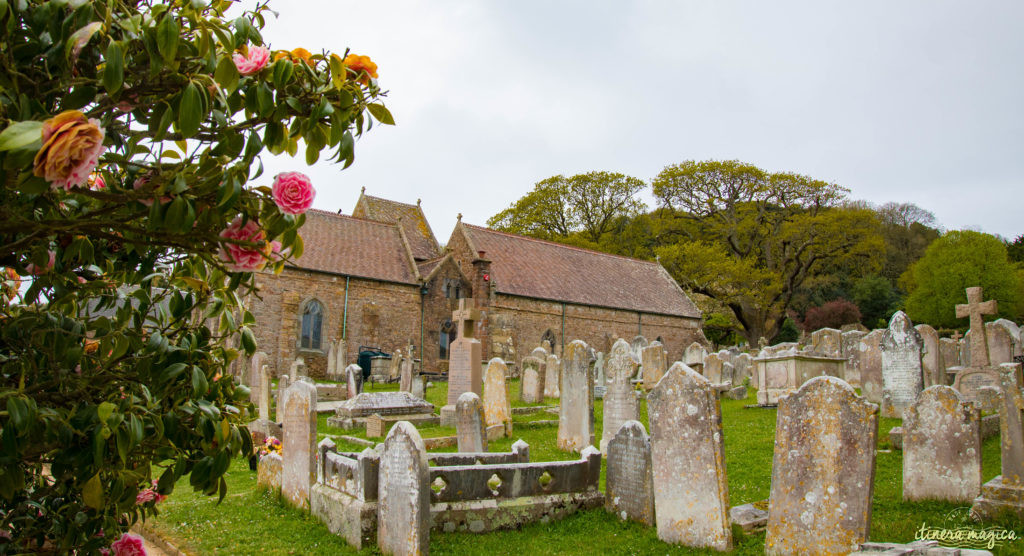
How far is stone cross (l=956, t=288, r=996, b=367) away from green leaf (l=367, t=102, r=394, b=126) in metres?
15.4

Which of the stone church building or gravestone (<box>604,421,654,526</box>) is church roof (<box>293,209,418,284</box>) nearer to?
the stone church building

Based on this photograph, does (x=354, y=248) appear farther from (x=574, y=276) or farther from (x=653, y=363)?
(x=653, y=363)

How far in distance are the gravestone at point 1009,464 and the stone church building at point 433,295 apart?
20.8m

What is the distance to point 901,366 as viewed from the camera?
13211mm

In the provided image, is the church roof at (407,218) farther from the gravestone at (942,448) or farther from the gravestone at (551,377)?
the gravestone at (942,448)

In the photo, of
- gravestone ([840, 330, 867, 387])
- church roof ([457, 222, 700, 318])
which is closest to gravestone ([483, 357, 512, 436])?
gravestone ([840, 330, 867, 387])

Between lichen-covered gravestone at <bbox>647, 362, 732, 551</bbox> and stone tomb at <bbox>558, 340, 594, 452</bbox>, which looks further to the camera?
stone tomb at <bbox>558, 340, 594, 452</bbox>

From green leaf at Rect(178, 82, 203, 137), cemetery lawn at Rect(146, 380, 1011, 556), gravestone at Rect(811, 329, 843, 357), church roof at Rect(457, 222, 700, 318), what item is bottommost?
cemetery lawn at Rect(146, 380, 1011, 556)

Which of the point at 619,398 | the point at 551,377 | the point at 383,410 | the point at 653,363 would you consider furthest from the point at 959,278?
the point at 383,410

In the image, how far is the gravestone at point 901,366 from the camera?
42.8ft

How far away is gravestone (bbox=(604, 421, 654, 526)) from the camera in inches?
277

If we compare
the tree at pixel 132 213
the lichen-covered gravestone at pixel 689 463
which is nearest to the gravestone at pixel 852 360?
the lichen-covered gravestone at pixel 689 463

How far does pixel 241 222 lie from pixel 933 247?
51424 mm

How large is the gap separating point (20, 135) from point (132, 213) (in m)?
0.68
